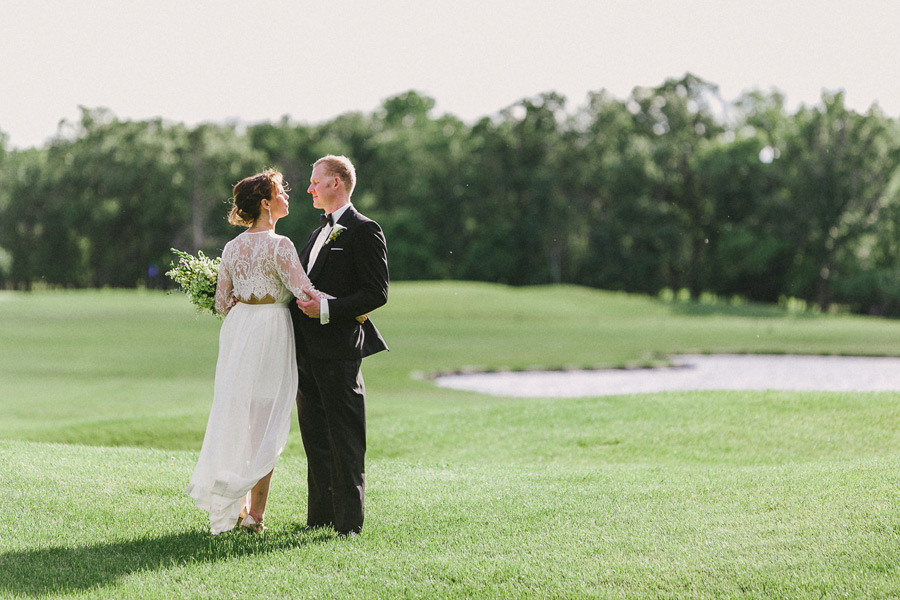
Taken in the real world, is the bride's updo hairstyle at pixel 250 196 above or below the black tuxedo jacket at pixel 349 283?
above

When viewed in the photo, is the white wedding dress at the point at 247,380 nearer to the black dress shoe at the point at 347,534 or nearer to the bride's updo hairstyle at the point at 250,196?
the bride's updo hairstyle at the point at 250,196

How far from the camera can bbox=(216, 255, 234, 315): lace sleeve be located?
5.86 meters

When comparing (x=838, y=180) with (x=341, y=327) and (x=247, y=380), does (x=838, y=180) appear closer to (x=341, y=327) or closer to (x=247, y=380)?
(x=341, y=327)

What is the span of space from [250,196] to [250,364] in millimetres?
1064

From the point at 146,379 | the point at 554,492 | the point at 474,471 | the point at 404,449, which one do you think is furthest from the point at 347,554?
the point at 146,379

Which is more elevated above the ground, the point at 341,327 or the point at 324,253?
the point at 324,253

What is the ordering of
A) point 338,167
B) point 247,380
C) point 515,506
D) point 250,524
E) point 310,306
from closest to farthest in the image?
1. point 310,306
2. point 247,380
3. point 338,167
4. point 250,524
5. point 515,506

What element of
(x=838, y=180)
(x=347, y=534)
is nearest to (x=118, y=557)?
(x=347, y=534)

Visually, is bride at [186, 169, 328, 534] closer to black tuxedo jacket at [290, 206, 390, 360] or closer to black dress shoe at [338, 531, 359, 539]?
black tuxedo jacket at [290, 206, 390, 360]

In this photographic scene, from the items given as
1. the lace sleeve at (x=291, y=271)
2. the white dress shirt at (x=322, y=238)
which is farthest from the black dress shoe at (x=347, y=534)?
the lace sleeve at (x=291, y=271)

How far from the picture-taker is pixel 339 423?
19.1ft

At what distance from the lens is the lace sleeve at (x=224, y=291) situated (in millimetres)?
5859

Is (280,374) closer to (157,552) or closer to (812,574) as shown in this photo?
(157,552)

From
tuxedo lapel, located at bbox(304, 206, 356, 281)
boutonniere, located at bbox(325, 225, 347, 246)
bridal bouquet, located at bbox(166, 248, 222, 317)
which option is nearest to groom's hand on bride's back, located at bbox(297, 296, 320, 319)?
tuxedo lapel, located at bbox(304, 206, 356, 281)
